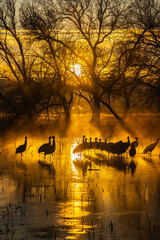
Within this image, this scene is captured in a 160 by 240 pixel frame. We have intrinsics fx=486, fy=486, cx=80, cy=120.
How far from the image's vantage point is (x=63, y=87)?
3031 centimetres

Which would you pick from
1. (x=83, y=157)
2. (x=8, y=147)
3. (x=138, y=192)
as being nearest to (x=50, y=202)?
(x=138, y=192)

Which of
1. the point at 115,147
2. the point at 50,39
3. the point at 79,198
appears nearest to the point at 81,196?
the point at 79,198

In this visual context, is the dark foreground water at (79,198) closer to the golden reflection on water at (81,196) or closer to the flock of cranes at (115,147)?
the golden reflection on water at (81,196)

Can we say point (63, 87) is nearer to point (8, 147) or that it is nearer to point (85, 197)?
point (8, 147)

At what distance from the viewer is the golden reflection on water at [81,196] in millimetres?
8828

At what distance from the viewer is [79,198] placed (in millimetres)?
11188

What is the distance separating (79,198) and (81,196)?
0.73ft

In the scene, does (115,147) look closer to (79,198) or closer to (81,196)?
(81,196)

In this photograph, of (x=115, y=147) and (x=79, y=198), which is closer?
(x=79, y=198)

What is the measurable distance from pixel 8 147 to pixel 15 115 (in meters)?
8.08

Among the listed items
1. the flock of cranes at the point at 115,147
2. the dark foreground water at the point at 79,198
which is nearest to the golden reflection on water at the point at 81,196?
the dark foreground water at the point at 79,198

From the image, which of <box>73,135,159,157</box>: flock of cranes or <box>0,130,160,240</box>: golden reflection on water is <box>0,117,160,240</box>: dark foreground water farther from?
<box>73,135,159,157</box>: flock of cranes

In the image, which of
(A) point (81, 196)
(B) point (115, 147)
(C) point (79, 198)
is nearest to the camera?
(C) point (79, 198)

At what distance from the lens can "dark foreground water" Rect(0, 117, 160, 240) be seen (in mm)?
8664
